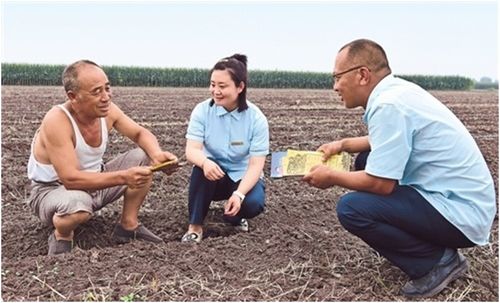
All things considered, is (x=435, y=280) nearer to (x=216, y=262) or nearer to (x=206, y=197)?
(x=216, y=262)

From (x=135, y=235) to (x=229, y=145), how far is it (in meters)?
0.80

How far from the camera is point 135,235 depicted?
13.6 ft

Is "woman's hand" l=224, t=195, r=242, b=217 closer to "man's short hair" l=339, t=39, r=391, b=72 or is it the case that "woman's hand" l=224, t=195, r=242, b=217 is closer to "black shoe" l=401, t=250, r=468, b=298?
"black shoe" l=401, t=250, r=468, b=298

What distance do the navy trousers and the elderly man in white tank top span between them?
1.25 m

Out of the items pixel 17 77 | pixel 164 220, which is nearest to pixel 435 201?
pixel 164 220

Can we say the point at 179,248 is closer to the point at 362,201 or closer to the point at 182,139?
the point at 362,201

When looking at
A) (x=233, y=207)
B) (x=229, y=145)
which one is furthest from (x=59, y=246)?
(x=229, y=145)

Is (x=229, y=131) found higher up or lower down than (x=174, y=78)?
→ higher up

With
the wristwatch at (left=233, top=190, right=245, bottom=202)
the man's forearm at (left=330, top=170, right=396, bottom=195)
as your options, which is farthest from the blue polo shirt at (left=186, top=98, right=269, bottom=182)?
the man's forearm at (left=330, top=170, right=396, bottom=195)

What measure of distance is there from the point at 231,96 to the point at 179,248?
3.15 feet

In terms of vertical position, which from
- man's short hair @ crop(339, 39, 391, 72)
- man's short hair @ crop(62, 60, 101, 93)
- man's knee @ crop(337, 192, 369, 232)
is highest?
man's short hair @ crop(339, 39, 391, 72)

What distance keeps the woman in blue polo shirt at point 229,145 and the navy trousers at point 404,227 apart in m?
1.00

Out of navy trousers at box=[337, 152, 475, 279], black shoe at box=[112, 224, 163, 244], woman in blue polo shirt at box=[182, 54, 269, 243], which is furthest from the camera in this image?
black shoe at box=[112, 224, 163, 244]

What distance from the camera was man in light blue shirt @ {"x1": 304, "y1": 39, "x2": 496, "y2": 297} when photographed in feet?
9.68
